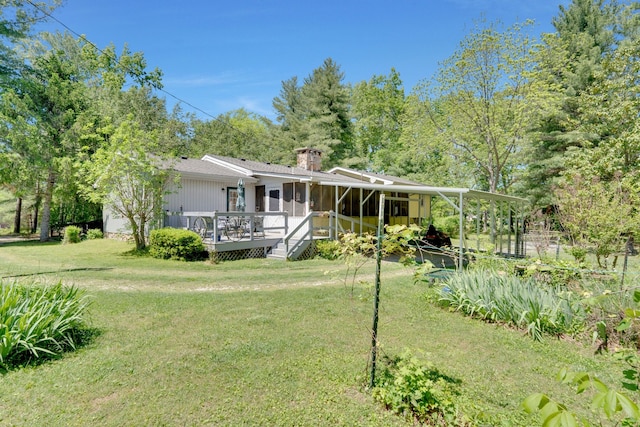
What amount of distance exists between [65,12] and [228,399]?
2217cm

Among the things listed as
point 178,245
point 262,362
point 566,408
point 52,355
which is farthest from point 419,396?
point 178,245

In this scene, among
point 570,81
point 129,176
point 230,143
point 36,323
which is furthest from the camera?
point 230,143

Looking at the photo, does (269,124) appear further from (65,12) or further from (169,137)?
(65,12)

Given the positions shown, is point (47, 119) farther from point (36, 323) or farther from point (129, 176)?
point (36, 323)

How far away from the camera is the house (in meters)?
12.8

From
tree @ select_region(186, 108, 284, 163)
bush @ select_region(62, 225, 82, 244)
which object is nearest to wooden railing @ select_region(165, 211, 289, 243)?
bush @ select_region(62, 225, 82, 244)

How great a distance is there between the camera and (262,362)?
13.5 feet

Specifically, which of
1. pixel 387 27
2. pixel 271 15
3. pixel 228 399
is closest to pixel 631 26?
pixel 387 27

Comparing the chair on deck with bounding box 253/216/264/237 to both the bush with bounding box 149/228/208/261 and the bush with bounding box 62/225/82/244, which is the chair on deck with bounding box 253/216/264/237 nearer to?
the bush with bounding box 149/228/208/261

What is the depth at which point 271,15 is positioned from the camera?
1370cm

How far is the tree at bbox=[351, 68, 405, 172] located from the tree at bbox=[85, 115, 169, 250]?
2630 centimetres

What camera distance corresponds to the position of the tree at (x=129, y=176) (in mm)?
12086

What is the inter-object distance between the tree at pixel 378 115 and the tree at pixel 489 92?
13.5 m

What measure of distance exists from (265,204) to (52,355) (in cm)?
1297
